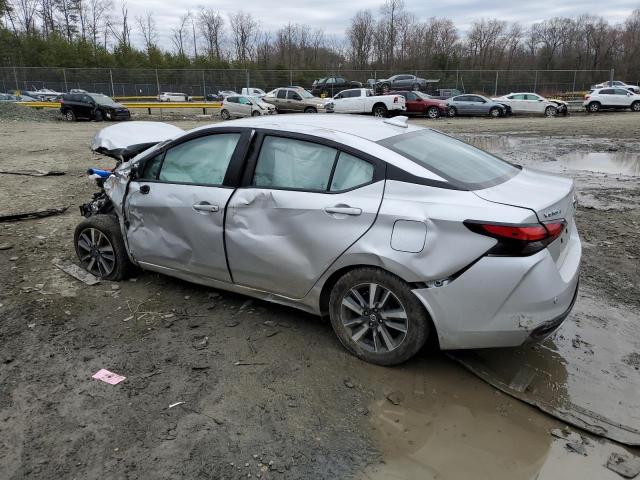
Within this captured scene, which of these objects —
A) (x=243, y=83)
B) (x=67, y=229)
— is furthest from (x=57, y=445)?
(x=243, y=83)

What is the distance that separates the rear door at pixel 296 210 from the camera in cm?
332

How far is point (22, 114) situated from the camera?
1030 inches

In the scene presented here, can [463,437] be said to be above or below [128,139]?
below

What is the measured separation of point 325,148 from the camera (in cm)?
356

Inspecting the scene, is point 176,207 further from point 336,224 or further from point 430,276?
point 430,276

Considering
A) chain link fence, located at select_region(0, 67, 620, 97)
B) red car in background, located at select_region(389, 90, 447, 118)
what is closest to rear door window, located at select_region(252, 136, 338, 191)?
red car in background, located at select_region(389, 90, 447, 118)

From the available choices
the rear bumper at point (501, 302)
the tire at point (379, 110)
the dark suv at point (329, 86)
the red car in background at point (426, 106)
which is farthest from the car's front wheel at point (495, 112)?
the rear bumper at point (501, 302)

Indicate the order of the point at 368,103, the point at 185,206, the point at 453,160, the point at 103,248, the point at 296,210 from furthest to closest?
1. the point at 368,103
2. the point at 103,248
3. the point at 185,206
4. the point at 453,160
5. the point at 296,210

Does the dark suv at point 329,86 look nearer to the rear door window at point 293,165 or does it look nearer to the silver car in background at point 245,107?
the silver car in background at point 245,107

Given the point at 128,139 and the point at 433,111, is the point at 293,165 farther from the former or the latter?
the point at 433,111

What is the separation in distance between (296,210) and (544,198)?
5.20ft

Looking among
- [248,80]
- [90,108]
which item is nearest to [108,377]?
[90,108]

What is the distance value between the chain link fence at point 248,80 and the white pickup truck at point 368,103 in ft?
52.3

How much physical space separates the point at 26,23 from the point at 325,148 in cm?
8638
